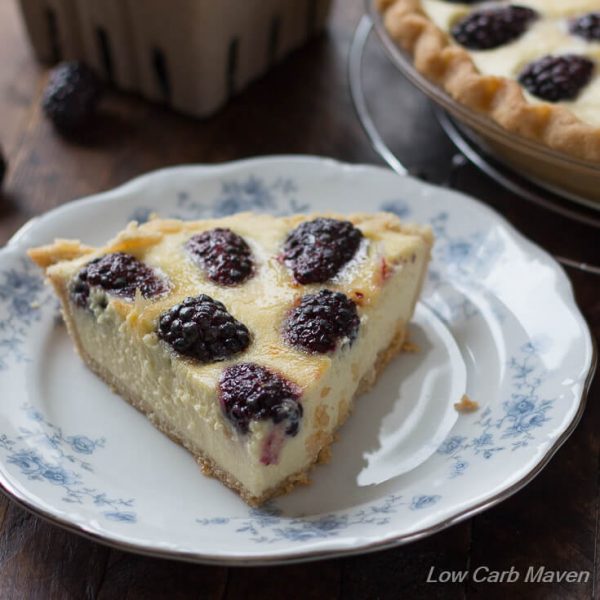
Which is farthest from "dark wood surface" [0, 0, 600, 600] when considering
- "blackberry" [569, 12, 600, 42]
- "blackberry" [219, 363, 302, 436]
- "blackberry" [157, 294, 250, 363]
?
"blackberry" [569, 12, 600, 42]

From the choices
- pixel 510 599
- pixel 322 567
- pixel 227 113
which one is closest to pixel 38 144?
pixel 227 113

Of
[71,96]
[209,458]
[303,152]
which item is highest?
[71,96]

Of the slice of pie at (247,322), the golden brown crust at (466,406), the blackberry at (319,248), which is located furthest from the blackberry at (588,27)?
the golden brown crust at (466,406)

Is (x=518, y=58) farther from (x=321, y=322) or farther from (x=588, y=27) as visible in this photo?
(x=321, y=322)

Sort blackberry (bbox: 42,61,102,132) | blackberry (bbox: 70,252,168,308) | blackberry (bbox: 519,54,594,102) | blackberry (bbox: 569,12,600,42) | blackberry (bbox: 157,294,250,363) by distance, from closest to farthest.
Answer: blackberry (bbox: 157,294,250,363) → blackberry (bbox: 70,252,168,308) → blackberry (bbox: 519,54,594,102) → blackberry (bbox: 569,12,600,42) → blackberry (bbox: 42,61,102,132)

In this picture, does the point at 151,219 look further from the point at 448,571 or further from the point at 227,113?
the point at 448,571

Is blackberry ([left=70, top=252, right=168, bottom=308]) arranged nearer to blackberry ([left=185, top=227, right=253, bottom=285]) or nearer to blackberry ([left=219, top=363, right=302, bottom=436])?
blackberry ([left=185, top=227, right=253, bottom=285])

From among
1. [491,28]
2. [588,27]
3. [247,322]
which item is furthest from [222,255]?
[588,27]
